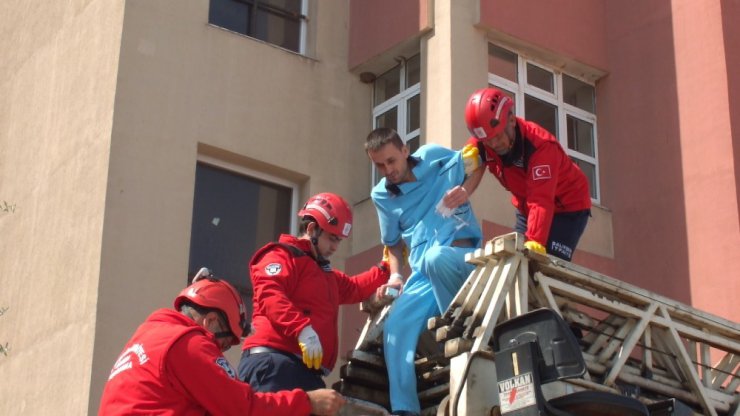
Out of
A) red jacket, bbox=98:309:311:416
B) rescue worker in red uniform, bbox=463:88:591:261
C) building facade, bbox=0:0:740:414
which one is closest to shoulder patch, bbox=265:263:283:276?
rescue worker in red uniform, bbox=463:88:591:261

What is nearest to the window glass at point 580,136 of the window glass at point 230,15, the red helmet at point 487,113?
the window glass at point 230,15

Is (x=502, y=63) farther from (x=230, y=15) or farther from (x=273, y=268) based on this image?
(x=273, y=268)

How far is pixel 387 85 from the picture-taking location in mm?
15219

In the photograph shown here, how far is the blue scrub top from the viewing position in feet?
31.7

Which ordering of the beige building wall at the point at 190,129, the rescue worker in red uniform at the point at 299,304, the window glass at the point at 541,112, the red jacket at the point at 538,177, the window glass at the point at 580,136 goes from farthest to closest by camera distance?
1. the window glass at the point at 580,136
2. the window glass at the point at 541,112
3. the beige building wall at the point at 190,129
4. the red jacket at the point at 538,177
5. the rescue worker in red uniform at the point at 299,304

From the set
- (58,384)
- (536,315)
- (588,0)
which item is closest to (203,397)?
(536,315)

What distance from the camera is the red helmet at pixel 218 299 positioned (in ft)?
24.8

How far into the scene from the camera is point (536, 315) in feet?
24.2

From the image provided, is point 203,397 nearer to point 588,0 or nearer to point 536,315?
point 536,315

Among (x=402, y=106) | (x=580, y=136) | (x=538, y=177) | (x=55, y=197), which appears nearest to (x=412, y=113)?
(x=402, y=106)

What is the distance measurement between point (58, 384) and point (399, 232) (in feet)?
13.5

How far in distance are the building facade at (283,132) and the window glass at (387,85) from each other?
22 millimetres

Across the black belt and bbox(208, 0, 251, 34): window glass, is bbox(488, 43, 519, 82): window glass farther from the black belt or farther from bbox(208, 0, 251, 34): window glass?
the black belt

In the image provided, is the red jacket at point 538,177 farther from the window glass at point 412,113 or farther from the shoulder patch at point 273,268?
the window glass at point 412,113
